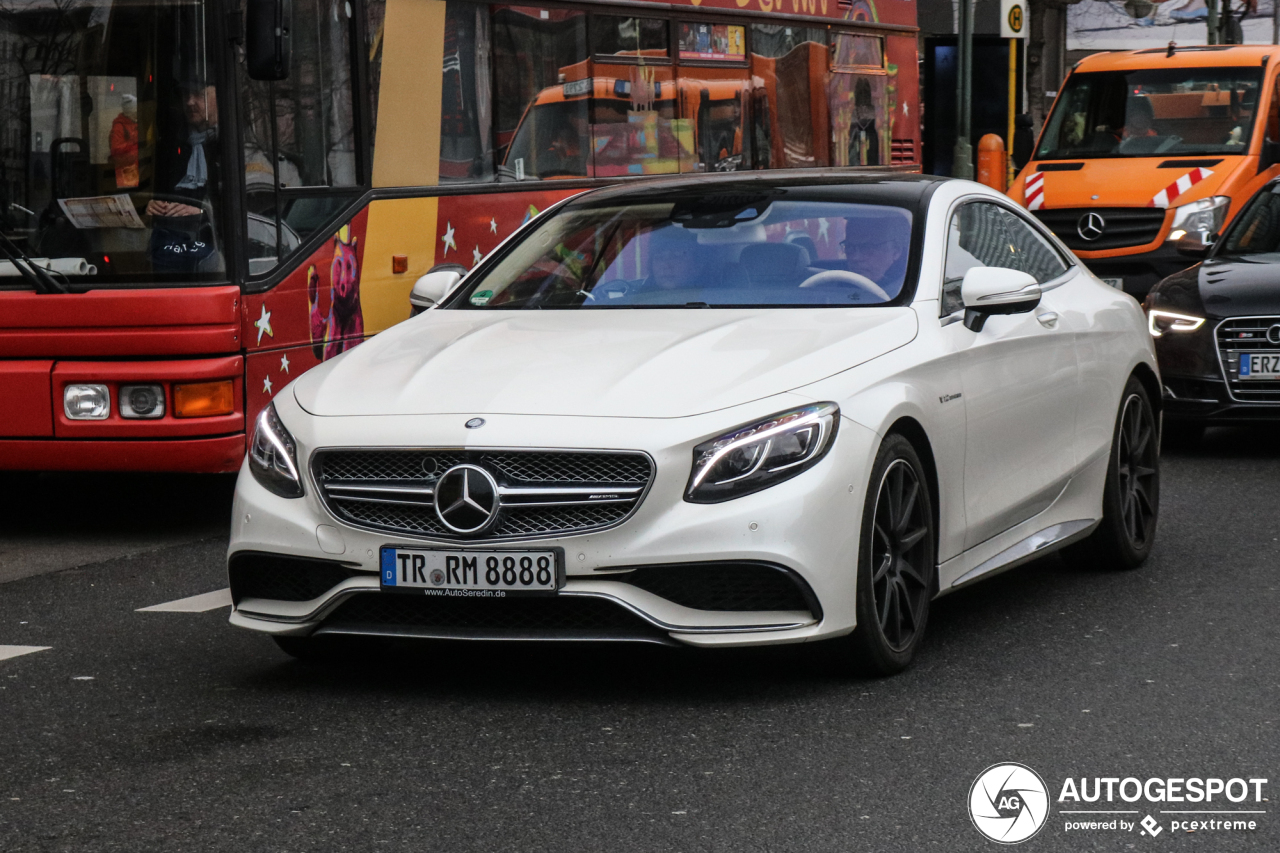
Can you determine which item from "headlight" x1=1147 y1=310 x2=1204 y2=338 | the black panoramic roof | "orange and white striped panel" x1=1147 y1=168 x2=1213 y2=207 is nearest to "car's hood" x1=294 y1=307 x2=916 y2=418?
the black panoramic roof

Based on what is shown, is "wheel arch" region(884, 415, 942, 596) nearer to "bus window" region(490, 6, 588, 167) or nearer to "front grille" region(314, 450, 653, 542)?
"front grille" region(314, 450, 653, 542)

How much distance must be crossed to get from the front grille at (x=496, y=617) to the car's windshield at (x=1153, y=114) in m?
12.5

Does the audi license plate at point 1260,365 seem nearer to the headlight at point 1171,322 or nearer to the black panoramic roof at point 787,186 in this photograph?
the headlight at point 1171,322

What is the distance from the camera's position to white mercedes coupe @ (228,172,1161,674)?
205 inches

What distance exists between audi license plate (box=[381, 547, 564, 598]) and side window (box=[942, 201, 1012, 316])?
1661 millimetres

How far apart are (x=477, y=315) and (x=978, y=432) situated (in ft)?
5.26

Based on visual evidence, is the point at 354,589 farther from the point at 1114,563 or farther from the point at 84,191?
the point at 84,191

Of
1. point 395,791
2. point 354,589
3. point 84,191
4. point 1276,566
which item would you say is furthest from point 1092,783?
point 84,191

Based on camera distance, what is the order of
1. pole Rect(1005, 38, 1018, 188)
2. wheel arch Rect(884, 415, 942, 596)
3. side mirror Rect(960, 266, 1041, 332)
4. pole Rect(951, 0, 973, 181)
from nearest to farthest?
wheel arch Rect(884, 415, 942, 596) → side mirror Rect(960, 266, 1041, 332) → pole Rect(951, 0, 973, 181) → pole Rect(1005, 38, 1018, 188)

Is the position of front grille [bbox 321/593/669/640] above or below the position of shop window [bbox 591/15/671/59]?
below

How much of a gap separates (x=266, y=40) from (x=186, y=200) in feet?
2.62

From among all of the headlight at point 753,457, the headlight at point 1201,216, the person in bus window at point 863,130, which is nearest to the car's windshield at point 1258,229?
the person in bus window at point 863,130

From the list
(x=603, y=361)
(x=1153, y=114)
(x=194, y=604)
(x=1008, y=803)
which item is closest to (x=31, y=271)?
(x=194, y=604)

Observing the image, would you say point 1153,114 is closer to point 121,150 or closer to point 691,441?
point 121,150
